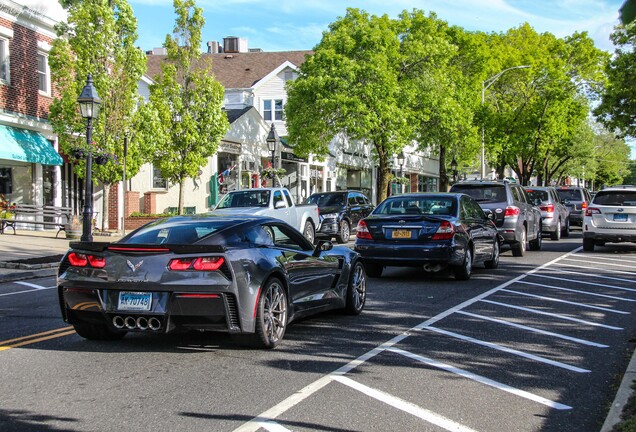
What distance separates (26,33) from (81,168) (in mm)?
4757

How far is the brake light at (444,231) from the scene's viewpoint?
1232 cm

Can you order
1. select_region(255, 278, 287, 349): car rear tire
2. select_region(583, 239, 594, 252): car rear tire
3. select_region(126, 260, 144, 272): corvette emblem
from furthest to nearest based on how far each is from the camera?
select_region(583, 239, 594, 252): car rear tire < select_region(255, 278, 287, 349): car rear tire < select_region(126, 260, 144, 272): corvette emblem

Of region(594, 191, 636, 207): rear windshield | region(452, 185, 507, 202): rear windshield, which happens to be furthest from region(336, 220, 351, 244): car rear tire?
region(594, 191, 636, 207): rear windshield

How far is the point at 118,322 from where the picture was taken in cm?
672

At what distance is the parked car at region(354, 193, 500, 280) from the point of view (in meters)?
12.3

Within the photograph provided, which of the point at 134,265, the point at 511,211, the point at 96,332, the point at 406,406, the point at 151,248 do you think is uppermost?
the point at 511,211

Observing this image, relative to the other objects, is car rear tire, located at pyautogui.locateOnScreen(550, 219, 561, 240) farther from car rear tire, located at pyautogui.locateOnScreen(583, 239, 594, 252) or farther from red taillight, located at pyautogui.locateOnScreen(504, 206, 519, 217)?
red taillight, located at pyautogui.locateOnScreen(504, 206, 519, 217)

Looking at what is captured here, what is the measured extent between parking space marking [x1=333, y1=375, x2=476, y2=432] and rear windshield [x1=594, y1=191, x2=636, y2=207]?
16314mm

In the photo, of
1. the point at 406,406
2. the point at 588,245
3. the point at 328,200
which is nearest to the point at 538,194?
the point at 588,245

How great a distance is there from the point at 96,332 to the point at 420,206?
7316mm

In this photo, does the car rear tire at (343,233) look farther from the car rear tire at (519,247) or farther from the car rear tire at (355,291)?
the car rear tire at (355,291)

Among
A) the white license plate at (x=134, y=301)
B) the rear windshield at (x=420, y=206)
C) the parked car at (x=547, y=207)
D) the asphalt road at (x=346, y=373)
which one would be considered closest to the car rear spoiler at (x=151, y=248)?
the white license plate at (x=134, y=301)

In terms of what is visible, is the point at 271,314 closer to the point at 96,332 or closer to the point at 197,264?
the point at 197,264

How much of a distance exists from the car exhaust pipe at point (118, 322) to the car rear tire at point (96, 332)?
56 cm
